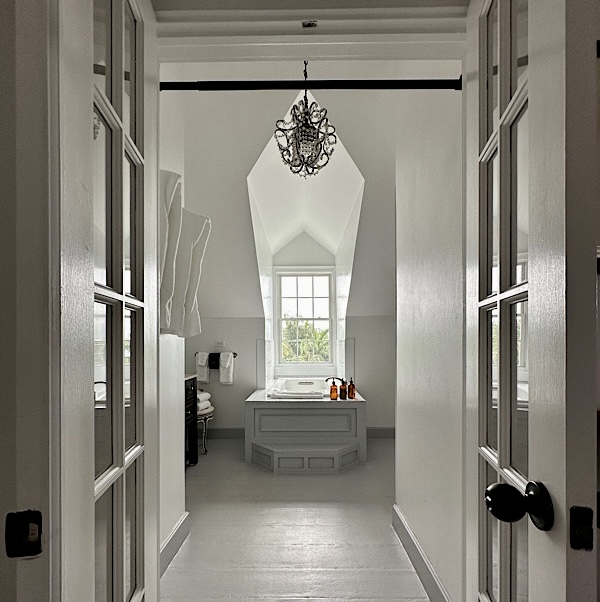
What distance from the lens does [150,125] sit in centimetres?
181

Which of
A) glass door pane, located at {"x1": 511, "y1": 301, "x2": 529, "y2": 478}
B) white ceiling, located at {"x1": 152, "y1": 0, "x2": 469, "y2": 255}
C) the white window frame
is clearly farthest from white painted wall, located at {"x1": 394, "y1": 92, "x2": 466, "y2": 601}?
the white window frame

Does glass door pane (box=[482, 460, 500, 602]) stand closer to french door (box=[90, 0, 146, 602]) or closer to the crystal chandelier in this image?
french door (box=[90, 0, 146, 602])

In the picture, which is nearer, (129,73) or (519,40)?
(519,40)

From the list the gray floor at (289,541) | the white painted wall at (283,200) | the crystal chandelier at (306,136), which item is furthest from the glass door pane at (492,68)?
the gray floor at (289,541)

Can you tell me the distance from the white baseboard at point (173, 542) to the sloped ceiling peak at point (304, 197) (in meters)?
2.94

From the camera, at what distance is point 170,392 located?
3479 mm

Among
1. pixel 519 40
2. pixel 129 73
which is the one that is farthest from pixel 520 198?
pixel 129 73

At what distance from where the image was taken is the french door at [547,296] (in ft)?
2.89

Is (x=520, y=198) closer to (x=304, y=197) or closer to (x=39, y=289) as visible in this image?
(x=39, y=289)

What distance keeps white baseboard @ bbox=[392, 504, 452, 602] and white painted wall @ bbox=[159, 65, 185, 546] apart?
4.09 feet

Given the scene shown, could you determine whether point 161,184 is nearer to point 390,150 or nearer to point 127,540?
point 127,540

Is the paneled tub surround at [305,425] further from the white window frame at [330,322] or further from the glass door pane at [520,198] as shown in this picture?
the glass door pane at [520,198]

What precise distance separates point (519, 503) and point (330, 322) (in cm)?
718

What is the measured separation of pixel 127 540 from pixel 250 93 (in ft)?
12.5
